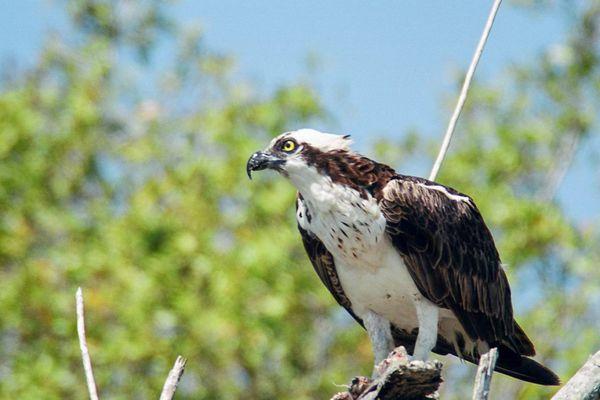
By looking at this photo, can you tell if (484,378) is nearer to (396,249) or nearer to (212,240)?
(396,249)

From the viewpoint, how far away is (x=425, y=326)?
257 inches

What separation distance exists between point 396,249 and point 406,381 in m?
1.84

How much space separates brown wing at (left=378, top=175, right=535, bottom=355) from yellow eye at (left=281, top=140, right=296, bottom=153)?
569 mm

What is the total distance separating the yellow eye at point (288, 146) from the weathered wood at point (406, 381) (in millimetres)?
1921

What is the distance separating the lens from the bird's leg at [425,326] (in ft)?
21.2

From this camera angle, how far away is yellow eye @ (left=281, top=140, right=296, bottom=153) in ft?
21.4

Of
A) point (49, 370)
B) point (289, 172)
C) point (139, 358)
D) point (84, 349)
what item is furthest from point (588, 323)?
point (84, 349)

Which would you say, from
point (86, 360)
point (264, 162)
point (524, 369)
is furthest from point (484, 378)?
point (524, 369)

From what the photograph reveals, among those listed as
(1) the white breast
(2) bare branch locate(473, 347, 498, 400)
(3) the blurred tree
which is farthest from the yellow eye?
(3) the blurred tree

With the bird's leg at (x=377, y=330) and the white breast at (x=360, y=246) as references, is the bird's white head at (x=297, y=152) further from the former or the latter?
the bird's leg at (x=377, y=330)

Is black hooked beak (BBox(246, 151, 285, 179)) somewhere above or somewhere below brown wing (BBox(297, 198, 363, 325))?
above

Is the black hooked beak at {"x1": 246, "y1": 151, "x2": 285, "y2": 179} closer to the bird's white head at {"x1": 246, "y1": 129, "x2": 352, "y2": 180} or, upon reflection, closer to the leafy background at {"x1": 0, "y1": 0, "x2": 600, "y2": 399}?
the bird's white head at {"x1": 246, "y1": 129, "x2": 352, "y2": 180}

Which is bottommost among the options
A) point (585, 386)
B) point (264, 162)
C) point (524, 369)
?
point (524, 369)

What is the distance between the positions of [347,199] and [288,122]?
29.8 feet
